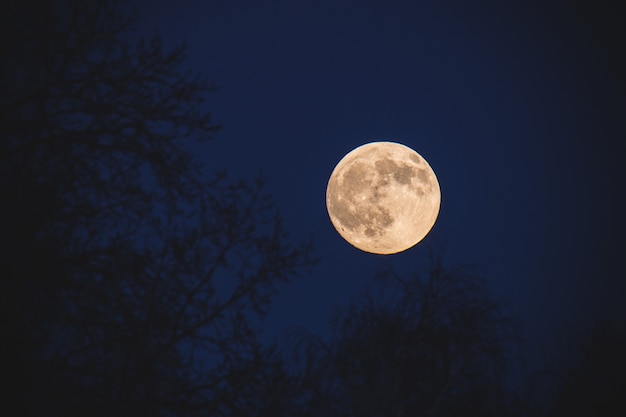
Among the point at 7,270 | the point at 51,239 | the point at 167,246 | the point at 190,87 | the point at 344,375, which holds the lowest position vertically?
the point at 7,270

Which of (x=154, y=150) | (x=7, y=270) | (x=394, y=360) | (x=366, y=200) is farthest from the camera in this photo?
(x=366, y=200)

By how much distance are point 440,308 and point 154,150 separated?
305 inches

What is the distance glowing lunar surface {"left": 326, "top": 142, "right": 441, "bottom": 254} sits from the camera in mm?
11297

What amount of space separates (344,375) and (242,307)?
6.85 metres

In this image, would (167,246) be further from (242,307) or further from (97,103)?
(97,103)

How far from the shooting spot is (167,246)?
4109 mm

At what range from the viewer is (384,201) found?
11258 millimetres

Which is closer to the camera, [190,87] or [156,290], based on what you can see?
[156,290]

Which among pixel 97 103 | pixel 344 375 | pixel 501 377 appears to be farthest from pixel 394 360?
pixel 97 103

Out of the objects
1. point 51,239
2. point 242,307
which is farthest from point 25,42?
point 242,307

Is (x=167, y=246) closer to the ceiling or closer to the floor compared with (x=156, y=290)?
closer to the ceiling

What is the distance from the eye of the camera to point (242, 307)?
4238mm

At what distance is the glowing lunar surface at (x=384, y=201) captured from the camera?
11.3m

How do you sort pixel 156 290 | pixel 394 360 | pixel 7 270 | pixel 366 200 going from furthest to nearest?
pixel 366 200
pixel 394 360
pixel 156 290
pixel 7 270
